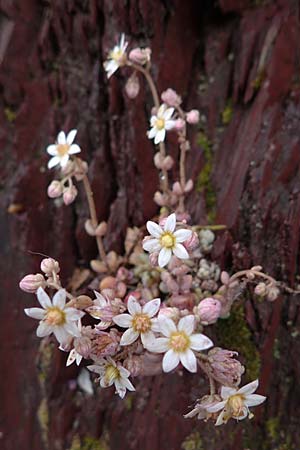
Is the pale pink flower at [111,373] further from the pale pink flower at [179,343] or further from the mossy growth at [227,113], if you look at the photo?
the mossy growth at [227,113]

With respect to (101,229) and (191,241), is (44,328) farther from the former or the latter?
(101,229)

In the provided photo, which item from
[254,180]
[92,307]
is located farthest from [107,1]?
[92,307]

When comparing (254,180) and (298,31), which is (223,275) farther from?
(298,31)

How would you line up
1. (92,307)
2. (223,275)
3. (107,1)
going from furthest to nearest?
(107,1)
(223,275)
(92,307)

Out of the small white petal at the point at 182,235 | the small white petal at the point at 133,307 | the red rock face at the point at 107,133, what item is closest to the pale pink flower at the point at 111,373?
the small white petal at the point at 133,307

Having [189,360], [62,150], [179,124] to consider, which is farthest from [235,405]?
[62,150]

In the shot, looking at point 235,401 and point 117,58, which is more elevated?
point 117,58
